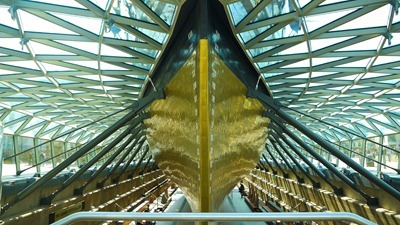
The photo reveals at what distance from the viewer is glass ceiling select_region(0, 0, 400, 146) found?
12992mm

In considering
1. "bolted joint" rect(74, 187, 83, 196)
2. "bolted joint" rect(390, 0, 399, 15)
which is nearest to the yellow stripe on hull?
"bolted joint" rect(390, 0, 399, 15)

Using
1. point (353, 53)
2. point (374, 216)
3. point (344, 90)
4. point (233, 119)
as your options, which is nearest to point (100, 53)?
point (233, 119)

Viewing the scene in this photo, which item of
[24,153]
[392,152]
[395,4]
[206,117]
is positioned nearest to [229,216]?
[206,117]

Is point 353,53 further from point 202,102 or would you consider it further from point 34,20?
point 34,20

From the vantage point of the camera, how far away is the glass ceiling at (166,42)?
1299 cm

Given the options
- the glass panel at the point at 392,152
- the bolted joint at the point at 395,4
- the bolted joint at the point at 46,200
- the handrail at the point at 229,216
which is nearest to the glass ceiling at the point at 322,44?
the bolted joint at the point at 395,4

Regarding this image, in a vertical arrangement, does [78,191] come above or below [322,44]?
below

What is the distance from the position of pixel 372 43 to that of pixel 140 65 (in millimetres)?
14424

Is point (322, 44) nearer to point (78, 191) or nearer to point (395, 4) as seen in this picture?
point (395, 4)

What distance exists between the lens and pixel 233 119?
51.1 feet

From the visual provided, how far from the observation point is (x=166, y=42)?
15.1 meters

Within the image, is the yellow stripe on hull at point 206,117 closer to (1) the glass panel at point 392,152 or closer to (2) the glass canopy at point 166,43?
(2) the glass canopy at point 166,43

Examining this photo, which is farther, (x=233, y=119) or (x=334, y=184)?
(x=334, y=184)

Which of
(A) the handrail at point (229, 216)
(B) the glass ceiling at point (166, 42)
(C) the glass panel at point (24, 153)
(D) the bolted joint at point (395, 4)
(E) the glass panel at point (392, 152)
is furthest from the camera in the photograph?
(C) the glass panel at point (24, 153)
